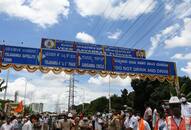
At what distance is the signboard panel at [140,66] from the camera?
2172 cm

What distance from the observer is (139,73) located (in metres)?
22.2

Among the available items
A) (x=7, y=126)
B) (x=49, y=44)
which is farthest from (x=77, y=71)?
(x=7, y=126)

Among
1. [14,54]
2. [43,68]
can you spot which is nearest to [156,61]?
[43,68]

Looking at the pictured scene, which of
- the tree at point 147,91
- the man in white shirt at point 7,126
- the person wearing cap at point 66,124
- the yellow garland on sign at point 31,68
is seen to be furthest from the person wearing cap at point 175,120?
the tree at point 147,91

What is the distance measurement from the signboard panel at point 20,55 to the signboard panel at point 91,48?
3.48ft

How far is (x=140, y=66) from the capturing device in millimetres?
22266

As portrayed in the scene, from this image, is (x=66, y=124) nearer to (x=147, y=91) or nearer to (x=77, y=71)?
(x=77, y=71)

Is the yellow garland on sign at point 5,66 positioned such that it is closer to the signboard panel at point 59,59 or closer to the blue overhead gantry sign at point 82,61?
Answer: the blue overhead gantry sign at point 82,61

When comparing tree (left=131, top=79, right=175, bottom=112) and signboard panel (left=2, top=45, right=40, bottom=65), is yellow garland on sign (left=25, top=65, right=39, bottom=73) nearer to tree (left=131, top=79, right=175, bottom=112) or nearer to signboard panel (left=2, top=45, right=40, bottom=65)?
signboard panel (left=2, top=45, right=40, bottom=65)

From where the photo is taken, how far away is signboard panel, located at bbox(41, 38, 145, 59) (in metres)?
21.5

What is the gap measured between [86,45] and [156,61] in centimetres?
478

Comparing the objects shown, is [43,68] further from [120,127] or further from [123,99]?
[123,99]

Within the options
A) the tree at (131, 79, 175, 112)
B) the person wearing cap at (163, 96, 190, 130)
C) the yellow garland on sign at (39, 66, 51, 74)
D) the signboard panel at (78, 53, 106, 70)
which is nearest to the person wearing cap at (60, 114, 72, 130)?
the yellow garland on sign at (39, 66, 51, 74)

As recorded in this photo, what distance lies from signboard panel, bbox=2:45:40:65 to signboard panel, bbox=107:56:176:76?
15.3 ft
